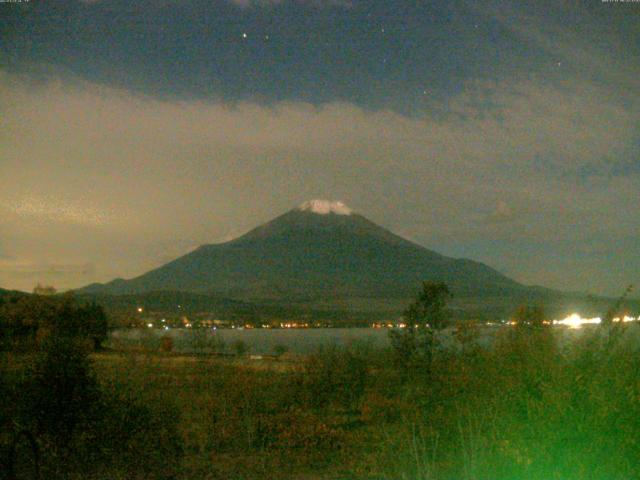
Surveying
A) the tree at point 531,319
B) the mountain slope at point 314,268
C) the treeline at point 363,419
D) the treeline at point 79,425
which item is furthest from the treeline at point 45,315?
the mountain slope at point 314,268

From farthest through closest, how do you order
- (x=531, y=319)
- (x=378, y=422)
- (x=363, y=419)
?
(x=531, y=319), (x=363, y=419), (x=378, y=422)

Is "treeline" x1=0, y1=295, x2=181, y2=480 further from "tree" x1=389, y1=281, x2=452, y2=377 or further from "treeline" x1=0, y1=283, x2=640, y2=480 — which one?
"tree" x1=389, y1=281, x2=452, y2=377

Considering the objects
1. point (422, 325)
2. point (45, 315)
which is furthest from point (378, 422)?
point (45, 315)

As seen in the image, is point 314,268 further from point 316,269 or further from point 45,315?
point 45,315

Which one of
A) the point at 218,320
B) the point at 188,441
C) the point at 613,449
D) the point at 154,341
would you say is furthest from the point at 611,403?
the point at 218,320

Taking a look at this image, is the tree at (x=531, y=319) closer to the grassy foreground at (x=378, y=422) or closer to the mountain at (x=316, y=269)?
the grassy foreground at (x=378, y=422)
